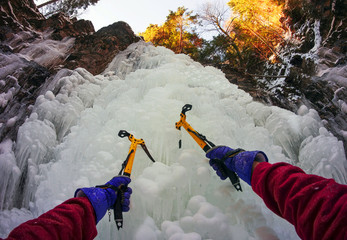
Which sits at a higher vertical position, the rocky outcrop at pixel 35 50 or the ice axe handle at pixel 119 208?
the rocky outcrop at pixel 35 50

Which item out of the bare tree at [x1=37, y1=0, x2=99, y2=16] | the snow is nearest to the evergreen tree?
the bare tree at [x1=37, y1=0, x2=99, y2=16]

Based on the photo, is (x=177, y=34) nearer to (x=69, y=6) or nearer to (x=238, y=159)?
(x=69, y=6)

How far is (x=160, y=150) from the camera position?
2441 millimetres

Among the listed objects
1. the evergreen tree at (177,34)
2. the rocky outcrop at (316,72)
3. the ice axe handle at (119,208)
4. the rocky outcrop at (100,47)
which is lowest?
the ice axe handle at (119,208)

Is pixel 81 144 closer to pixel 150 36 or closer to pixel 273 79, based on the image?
pixel 273 79

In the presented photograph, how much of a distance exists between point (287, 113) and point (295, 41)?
17.3 ft

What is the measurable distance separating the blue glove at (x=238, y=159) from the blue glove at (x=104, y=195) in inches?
36.1

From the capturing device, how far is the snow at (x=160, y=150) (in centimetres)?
161

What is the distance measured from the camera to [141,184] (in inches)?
70.9

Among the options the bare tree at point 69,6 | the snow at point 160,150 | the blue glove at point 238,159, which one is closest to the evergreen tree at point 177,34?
the bare tree at point 69,6

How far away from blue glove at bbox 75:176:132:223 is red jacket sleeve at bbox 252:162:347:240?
112cm

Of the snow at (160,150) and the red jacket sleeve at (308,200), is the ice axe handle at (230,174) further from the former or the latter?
the red jacket sleeve at (308,200)

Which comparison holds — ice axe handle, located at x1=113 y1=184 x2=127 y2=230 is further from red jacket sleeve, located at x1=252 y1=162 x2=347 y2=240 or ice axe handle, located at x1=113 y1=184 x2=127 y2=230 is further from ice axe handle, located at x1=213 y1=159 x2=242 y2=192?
red jacket sleeve, located at x1=252 y1=162 x2=347 y2=240

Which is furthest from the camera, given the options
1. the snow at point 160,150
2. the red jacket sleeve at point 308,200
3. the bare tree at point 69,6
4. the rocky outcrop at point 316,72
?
the bare tree at point 69,6
